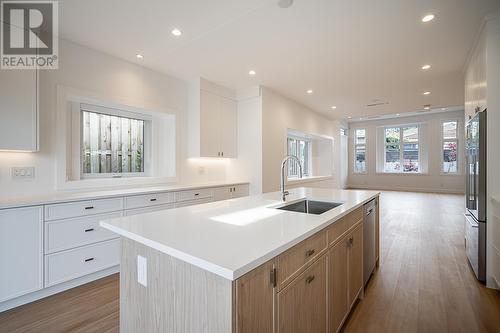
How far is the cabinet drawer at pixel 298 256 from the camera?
103 cm

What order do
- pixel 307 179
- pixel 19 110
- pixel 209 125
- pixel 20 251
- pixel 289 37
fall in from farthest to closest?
1. pixel 307 179
2. pixel 209 125
3. pixel 289 37
4. pixel 19 110
5. pixel 20 251

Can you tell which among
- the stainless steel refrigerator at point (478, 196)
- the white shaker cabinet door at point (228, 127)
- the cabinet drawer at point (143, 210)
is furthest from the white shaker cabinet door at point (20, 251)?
the stainless steel refrigerator at point (478, 196)

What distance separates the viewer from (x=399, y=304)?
6.77 ft

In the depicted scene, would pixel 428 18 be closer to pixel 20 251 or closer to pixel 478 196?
pixel 478 196

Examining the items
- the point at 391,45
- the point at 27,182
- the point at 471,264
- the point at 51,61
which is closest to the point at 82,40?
the point at 51,61

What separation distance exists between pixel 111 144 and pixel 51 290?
190 centimetres

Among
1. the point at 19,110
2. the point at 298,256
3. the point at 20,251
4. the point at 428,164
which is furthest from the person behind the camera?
the point at 428,164

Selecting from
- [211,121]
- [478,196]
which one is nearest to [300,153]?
[211,121]

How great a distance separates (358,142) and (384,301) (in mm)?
9711

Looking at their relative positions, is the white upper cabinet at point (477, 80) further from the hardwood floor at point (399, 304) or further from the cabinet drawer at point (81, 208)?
the cabinet drawer at point (81, 208)

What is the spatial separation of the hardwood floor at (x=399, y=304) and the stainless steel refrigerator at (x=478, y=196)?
0.74 feet

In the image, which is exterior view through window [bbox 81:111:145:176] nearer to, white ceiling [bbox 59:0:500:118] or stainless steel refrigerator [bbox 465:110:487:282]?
white ceiling [bbox 59:0:500:118]

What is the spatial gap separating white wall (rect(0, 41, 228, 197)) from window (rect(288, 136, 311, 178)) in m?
3.18

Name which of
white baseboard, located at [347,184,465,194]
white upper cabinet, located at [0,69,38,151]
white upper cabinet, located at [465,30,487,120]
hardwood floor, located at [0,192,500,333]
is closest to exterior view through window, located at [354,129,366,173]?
white baseboard, located at [347,184,465,194]
